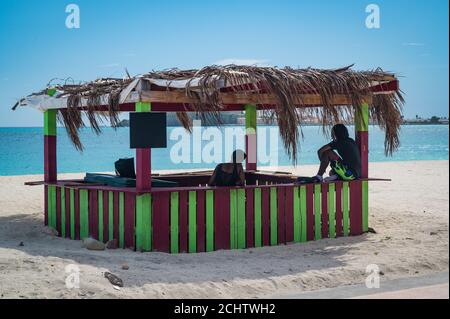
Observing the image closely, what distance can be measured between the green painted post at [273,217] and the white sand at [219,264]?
0.26 metres

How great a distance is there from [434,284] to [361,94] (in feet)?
11.2

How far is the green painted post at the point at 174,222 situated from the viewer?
8289 millimetres

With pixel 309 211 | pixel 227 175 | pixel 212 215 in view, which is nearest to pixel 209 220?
pixel 212 215

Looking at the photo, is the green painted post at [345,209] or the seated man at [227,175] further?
the green painted post at [345,209]

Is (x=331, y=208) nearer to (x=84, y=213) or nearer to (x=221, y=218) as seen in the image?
(x=221, y=218)

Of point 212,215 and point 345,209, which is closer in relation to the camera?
point 212,215

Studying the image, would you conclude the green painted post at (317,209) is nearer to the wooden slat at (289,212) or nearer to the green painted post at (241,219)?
the wooden slat at (289,212)

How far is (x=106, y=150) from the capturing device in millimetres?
73125

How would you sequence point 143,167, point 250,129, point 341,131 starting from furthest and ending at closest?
1. point 250,129
2. point 341,131
3. point 143,167

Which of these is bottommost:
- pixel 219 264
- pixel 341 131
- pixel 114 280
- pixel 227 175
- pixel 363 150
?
pixel 219 264

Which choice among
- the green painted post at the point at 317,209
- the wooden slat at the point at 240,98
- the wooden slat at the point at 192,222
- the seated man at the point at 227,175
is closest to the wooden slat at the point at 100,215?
the wooden slat at the point at 192,222

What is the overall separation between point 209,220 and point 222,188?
456 mm

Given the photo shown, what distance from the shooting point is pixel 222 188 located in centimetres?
855

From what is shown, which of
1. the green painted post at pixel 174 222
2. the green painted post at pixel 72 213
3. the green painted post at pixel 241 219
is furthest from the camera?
the green painted post at pixel 72 213
